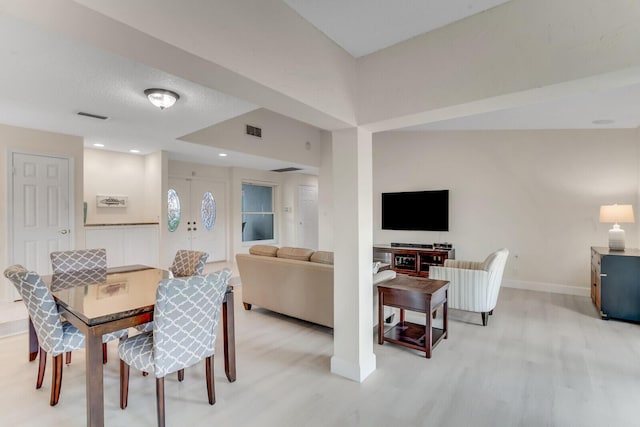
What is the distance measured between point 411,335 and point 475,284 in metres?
1.01

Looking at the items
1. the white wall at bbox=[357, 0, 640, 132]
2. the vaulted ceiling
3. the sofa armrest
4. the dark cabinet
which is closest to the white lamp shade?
the dark cabinet

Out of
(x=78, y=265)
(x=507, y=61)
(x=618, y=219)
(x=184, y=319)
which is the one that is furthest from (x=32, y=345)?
(x=618, y=219)

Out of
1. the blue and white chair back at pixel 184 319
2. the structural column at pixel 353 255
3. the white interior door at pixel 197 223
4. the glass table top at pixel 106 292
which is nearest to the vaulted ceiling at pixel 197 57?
the structural column at pixel 353 255

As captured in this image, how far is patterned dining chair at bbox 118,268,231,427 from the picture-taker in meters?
1.80

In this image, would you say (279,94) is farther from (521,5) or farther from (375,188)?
(375,188)

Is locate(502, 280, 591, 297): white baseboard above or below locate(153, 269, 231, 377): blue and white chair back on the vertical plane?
below

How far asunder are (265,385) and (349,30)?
8.48 feet

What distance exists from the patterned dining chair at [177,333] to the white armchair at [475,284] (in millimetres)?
2706

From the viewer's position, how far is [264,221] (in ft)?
27.8

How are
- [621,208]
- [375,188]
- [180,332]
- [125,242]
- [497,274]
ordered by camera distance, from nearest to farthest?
[180,332] → [497,274] → [621,208] → [125,242] → [375,188]

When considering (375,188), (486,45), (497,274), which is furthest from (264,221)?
(486,45)

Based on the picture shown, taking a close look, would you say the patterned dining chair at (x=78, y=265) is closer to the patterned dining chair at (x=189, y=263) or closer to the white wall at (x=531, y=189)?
the patterned dining chair at (x=189, y=263)

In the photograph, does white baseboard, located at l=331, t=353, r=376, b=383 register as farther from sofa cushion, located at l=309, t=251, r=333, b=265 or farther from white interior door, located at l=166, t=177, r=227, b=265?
white interior door, located at l=166, t=177, r=227, b=265

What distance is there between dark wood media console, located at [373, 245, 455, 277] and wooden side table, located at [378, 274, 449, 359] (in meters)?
2.37
